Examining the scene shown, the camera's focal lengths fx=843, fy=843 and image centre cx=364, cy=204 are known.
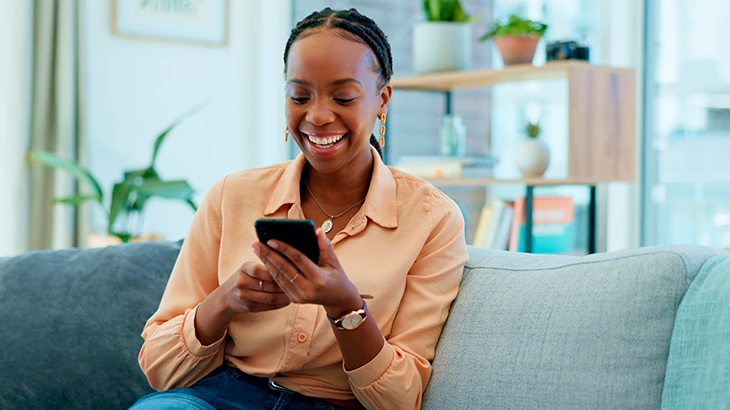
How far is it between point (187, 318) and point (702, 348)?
783 millimetres

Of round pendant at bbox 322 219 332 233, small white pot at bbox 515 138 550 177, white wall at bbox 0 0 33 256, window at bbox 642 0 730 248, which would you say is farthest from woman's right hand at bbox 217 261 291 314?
white wall at bbox 0 0 33 256

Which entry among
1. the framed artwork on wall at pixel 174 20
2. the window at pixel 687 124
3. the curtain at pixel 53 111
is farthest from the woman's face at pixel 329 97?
the framed artwork on wall at pixel 174 20

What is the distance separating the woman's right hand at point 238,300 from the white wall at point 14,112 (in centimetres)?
241

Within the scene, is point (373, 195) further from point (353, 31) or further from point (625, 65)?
point (625, 65)

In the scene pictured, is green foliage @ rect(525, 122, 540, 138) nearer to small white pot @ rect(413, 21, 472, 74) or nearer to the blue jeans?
small white pot @ rect(413, 21, 472, 74)

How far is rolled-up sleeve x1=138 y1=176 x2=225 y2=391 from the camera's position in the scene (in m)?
1.37

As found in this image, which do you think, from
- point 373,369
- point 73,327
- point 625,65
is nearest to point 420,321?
point 373,369

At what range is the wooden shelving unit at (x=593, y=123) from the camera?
2762mm

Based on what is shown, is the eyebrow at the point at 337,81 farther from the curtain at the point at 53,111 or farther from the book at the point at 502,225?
the curtain at the point at 53,111

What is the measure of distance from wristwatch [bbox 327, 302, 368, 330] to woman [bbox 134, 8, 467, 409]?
2 cm

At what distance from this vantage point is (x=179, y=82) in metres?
3.97

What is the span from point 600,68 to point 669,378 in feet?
6.04

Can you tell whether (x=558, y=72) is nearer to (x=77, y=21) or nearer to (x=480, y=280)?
(x=480, y=280)

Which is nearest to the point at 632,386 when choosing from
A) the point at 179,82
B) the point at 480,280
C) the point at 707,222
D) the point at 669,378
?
the point at 669,378
